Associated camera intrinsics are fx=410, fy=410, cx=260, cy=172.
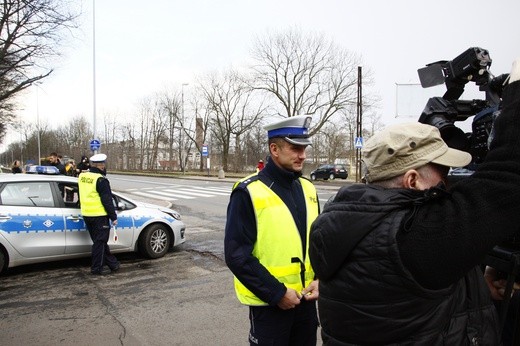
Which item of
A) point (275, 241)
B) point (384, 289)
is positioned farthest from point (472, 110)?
point (275, 241)

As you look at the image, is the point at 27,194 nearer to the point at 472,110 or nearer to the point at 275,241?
the point at 275,241

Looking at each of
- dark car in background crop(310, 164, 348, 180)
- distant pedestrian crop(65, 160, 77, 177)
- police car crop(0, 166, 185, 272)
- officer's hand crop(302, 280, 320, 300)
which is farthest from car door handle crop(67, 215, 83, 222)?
dark car in background crop(310, 164, 348, 180)

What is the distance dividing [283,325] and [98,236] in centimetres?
472

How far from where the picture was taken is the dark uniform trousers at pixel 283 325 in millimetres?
2260

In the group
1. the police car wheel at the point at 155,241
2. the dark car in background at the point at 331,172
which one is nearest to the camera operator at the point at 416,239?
the police car wheel at the point at 155,241

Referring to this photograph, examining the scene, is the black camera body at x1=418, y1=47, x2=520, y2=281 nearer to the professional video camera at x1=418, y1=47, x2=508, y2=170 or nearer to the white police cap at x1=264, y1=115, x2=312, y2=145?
the professional video camera at x1=418, y1=47, x2=508, y2=170

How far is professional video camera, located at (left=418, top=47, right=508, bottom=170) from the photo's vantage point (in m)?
1.49

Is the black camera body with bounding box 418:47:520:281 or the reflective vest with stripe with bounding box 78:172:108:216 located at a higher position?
the black camera body with bounding box 418:47:520:281

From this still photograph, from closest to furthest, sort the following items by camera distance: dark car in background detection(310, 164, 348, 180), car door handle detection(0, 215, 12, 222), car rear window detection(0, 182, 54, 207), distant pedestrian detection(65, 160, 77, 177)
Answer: car door handle detection(0, 215, 12, 222) < car rear window detection(0, 182, 54, 207) < distant pedestrian detection(65, 160, 77, 177) < dark car in background detection(310, 164, 348, 180)

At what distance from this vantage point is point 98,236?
625 centimetres

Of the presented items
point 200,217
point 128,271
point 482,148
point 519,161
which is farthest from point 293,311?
point 200,217

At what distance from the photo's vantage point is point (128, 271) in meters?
6.59

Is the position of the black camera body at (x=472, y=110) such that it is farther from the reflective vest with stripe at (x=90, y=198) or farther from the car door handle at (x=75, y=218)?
the car door handle at (x=75, y=218)

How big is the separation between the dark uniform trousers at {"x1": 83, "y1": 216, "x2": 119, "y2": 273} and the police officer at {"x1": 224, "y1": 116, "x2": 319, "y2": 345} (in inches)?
177
